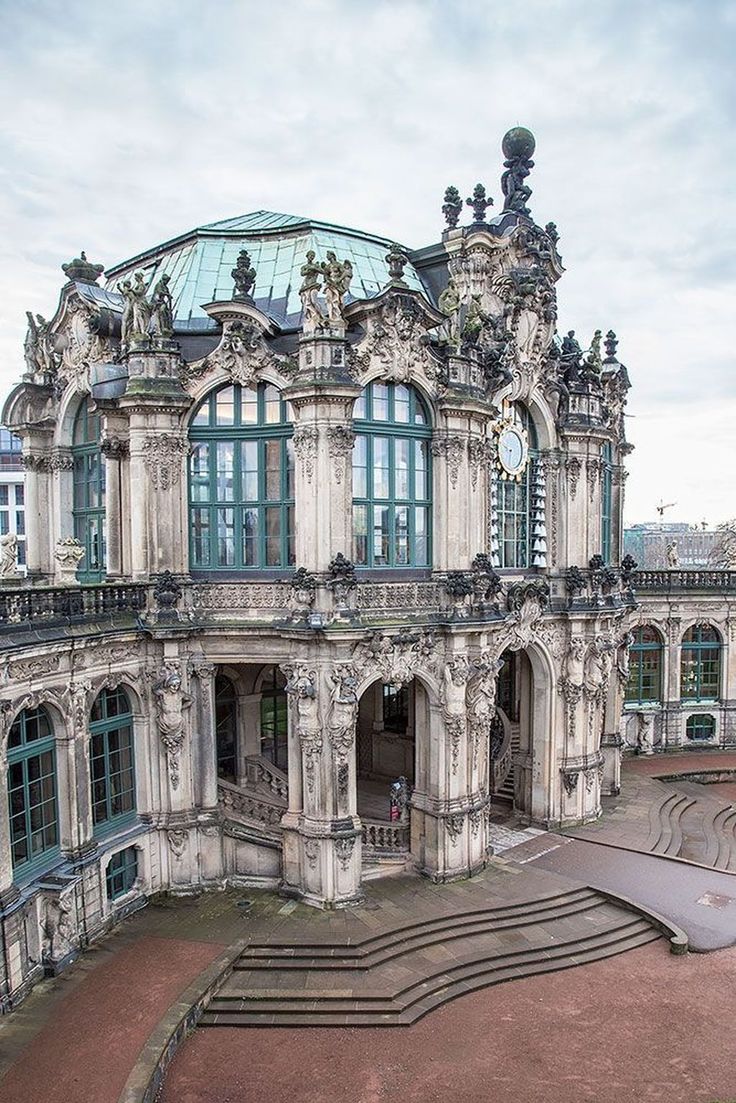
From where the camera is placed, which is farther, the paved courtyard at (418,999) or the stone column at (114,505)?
the stone column at (114,505)

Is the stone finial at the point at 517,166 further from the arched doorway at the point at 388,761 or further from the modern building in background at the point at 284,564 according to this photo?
the arched doorway at the point at 388,761

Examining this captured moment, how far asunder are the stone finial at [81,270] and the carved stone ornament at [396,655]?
555 inches

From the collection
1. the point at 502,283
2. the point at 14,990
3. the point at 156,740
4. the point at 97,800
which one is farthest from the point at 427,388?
the point at 14,990

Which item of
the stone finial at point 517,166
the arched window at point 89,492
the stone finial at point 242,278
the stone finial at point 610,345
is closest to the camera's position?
the stone finial at point 242,278

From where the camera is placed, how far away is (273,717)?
27.2 metres

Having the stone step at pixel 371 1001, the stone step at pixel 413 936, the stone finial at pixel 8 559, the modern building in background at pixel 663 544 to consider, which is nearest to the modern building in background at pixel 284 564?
the stone finial at pixel 8 559

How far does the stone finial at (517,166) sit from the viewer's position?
28.8m

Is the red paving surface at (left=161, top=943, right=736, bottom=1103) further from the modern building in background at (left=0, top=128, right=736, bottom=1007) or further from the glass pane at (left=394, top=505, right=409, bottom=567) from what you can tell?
the glass pane at (left=394, top=505, right=409, bottom=567)

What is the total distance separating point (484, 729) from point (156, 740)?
972 centimetres

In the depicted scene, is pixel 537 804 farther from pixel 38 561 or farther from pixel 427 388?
pixel 38 561

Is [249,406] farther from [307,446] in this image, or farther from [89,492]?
[89,492]

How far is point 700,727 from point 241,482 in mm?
29367

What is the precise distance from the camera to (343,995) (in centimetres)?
1753

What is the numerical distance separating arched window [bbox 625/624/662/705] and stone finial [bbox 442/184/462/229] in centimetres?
2273
